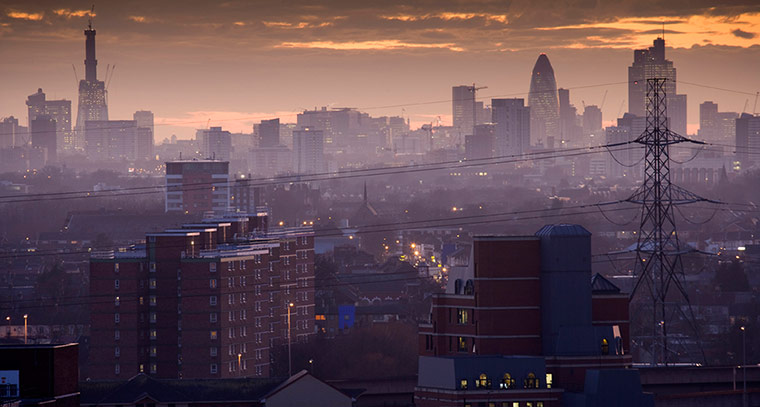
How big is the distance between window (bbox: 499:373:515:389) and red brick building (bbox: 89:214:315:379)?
32.6 metres

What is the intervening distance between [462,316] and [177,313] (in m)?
31.8

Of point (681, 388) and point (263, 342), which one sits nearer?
point (681, 388)

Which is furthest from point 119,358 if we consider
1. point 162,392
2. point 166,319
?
point 162,392

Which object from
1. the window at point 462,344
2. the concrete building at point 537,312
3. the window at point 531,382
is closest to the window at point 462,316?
the concrete building at point 537,312

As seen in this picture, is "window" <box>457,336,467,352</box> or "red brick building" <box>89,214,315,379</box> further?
"red brick building" <box>89,214,315,379</box>

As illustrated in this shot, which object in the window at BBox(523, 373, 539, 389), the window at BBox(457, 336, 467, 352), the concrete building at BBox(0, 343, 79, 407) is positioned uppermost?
the concrete building at BBox(0, 343, 79, 407)

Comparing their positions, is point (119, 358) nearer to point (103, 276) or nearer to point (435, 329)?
point (103, 276)

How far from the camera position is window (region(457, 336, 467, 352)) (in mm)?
70688

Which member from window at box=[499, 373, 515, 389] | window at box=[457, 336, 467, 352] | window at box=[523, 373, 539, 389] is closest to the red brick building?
window at box=[457, 336, 467, 352]

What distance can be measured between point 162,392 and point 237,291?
1217 inches

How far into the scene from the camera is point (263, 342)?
10294 centimetres

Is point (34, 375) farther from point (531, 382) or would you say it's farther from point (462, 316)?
point (462, 316)

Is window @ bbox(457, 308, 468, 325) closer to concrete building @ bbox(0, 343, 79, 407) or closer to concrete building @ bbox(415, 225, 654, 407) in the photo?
concrete building @ bbox(415, 225, 654, 407)

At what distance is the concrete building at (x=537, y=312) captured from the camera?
67.9 m
